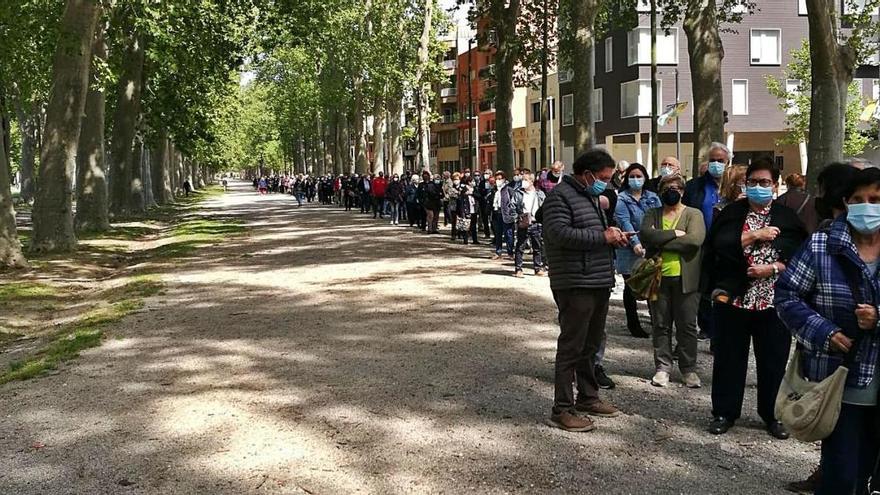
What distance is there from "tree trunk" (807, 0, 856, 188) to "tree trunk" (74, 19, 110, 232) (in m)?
20.6

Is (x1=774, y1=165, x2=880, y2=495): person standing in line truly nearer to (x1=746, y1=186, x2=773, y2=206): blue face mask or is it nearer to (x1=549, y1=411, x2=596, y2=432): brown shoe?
(x1=746, y1=186, x2=773, y2=206): blue face mask

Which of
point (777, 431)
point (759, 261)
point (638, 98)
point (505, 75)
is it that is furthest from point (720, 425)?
point (638, 98)

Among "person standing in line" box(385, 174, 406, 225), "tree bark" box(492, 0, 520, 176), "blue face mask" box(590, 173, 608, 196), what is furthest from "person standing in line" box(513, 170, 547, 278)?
"person standing in line" box(385, 174, 406, 225)

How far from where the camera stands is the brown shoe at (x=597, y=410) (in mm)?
6691

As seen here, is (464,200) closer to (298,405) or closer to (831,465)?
(298,405)

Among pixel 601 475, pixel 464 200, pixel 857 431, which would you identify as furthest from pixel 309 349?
pixel 464 200

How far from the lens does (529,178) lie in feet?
52.1

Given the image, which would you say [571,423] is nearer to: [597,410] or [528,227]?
[597,410]

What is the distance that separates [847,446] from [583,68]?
50.7 ft

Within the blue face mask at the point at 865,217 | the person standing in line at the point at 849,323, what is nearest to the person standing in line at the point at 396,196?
the person standing in line at the point at 849,323

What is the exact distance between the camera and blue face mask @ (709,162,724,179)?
8.41 m

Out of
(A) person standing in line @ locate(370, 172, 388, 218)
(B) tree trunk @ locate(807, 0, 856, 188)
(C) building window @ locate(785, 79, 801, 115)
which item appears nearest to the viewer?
(B) tree trunk @ locate(807, 0, 856, 188)

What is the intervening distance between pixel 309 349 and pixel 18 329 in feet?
18.0

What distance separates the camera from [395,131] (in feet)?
191
